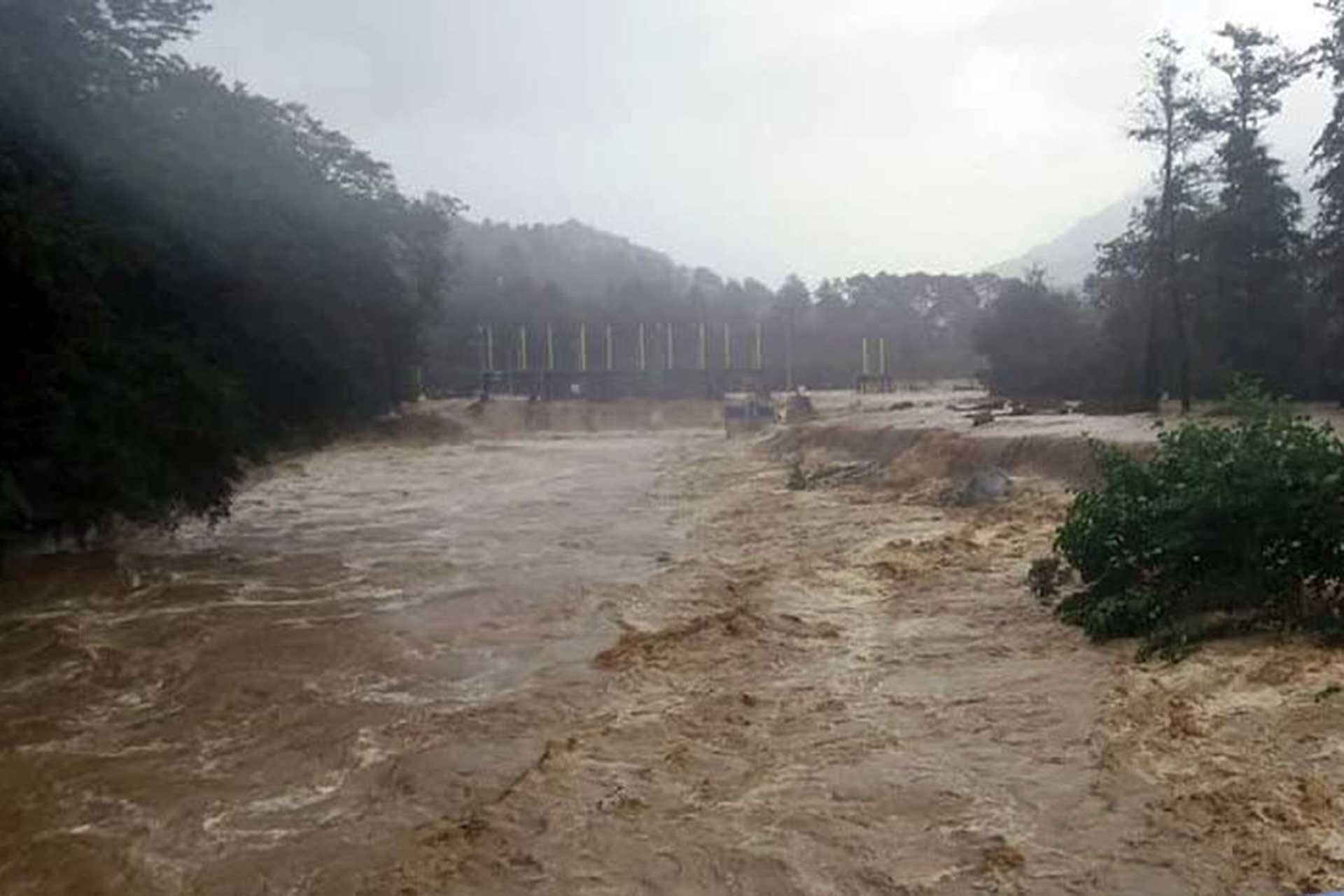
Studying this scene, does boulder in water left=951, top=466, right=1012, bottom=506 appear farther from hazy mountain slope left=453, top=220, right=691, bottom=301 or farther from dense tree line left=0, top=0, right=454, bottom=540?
hazy mountain slope left=453, top=220, right=691, bottom=301

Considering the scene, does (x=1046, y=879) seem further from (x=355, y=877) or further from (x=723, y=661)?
(x=723, y=661)

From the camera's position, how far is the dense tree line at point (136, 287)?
1565 centimetres

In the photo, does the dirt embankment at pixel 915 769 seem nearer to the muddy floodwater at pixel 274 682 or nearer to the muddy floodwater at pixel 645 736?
the muddy floodwater at pixel 645 736

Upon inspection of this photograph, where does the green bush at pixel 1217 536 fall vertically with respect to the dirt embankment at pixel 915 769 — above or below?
above

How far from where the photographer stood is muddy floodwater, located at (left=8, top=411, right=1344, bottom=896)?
6695 millimetres

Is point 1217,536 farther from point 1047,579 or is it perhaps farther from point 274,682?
point 274,682

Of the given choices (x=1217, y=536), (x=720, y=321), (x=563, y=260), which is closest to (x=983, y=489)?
(x=1217, y=536)

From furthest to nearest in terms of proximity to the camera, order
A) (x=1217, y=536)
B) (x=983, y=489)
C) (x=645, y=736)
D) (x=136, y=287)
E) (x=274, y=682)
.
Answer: (x=983, y=489) → (x=136, y=287) → (x=274, y=682) → (x=1217, y=536) → (x=645, y=736)

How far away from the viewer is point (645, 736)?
360 inches

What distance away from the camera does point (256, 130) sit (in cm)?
3152

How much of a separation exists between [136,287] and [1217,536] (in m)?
16.3

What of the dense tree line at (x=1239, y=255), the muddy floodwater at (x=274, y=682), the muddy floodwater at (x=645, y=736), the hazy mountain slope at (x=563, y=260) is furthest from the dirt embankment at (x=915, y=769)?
the hazy mountain slope at (x=563, y=260)

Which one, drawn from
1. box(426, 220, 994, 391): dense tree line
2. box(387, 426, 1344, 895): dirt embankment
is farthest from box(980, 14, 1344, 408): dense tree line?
box(426, 220, 994, 391): dense tree line

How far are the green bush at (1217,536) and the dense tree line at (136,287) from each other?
12.7 metres
